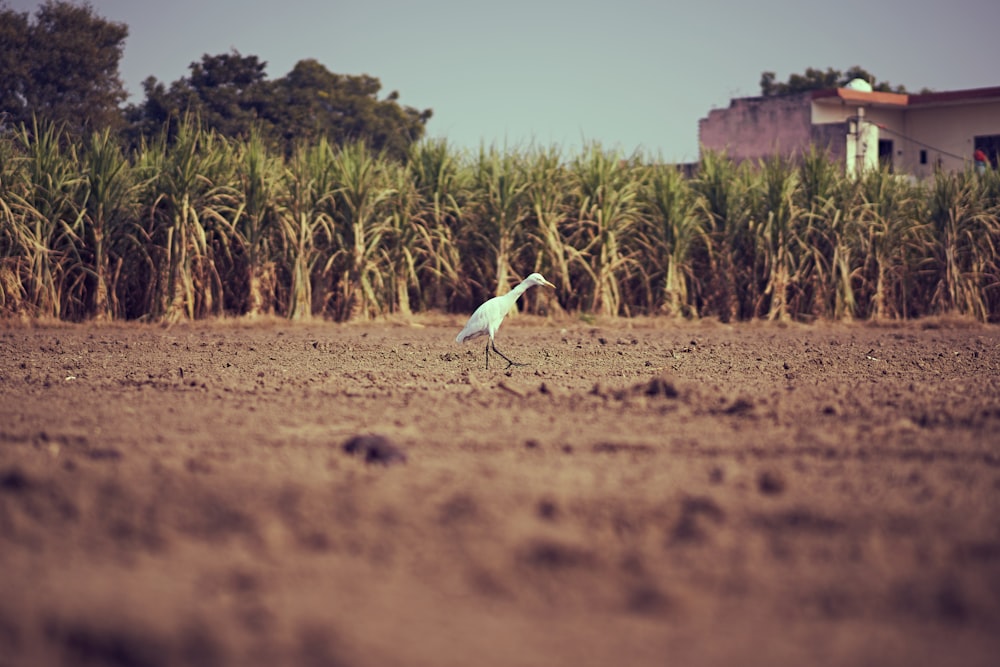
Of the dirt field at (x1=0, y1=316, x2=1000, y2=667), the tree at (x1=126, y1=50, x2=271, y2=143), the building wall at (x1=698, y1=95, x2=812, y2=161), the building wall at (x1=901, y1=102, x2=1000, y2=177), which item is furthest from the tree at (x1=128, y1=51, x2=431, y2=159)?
the dirt field at (x1=0, y1=316, x2=1000, y2=667)

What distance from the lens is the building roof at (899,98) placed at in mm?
27297

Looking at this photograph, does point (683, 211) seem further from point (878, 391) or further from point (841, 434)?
point (841, 434)

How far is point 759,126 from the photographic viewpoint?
30766mm

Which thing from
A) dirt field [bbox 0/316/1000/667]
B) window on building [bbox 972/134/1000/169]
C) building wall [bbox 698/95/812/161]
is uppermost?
building wall [bbox 698/95/812/161]

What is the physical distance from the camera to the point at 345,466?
502cm

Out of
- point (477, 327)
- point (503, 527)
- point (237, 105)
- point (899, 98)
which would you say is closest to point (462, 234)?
point (477, 327)

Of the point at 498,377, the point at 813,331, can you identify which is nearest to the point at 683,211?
the point at 813,331

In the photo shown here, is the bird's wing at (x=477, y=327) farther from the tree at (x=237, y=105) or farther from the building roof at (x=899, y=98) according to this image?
the building roof at (x=899, y=98)

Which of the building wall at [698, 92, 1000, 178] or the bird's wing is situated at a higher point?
the building wall at [698, 92, 1000, 178]

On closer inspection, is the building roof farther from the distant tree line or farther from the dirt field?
the dirt field

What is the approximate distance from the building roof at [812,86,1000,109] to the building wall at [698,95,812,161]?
793mm

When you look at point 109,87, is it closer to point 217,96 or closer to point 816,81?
point 217,96

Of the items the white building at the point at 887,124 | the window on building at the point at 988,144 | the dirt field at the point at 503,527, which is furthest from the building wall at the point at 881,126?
the dirt field at the point at 503,527

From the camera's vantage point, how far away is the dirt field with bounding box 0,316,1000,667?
3340 mm
